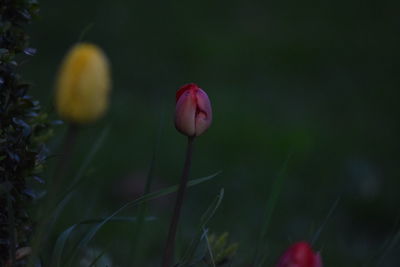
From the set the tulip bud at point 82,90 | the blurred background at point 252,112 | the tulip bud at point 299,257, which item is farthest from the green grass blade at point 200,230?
the blurred background at point 252,112

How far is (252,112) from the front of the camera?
547 centimetres

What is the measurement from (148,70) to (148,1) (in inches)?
63.8

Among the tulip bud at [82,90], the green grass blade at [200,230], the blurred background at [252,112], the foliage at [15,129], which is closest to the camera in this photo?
the tulip bud at [82,90]

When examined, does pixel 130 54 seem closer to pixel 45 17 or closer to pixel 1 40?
pixel 45 17

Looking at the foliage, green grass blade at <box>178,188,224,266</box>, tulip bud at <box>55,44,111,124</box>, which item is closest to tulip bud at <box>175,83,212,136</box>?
green grass blade at <box>178,188,224,266</box>

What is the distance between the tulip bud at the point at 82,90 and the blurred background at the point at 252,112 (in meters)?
1.96

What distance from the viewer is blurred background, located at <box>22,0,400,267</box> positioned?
406cm

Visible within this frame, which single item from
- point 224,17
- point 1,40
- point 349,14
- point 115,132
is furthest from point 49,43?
point 1,40

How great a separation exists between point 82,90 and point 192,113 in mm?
626

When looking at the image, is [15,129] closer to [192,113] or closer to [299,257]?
[192,113]

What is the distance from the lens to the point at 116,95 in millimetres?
5539

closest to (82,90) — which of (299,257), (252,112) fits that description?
(299,257)

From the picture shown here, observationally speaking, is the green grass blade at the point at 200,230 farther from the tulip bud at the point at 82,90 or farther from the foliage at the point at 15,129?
the tulip bud at the point at 82,90

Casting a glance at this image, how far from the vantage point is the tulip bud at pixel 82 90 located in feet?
3.15
